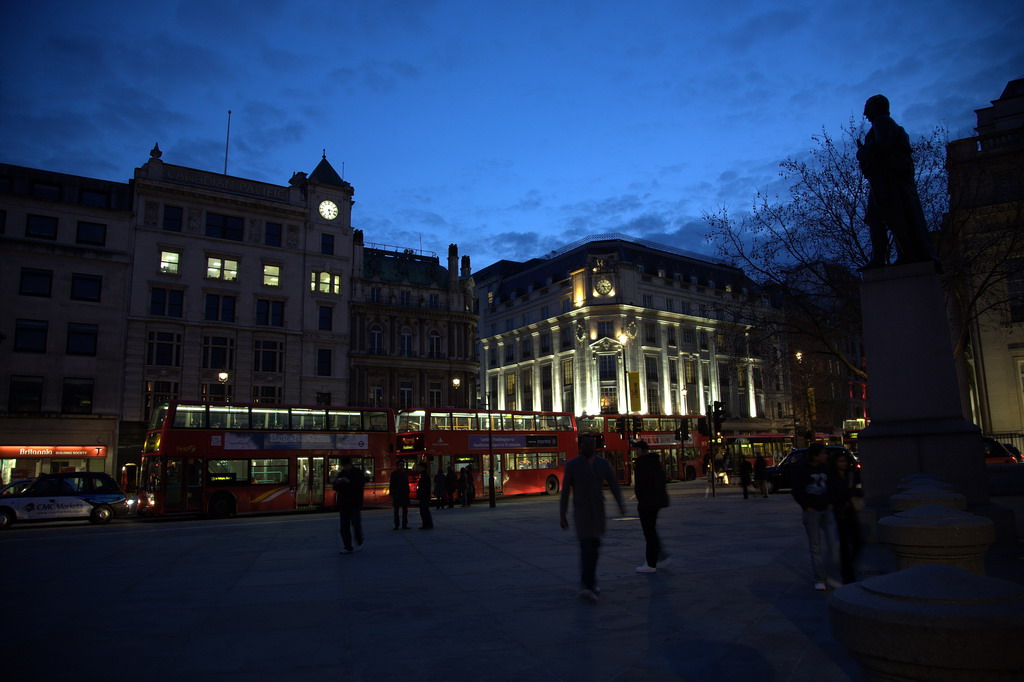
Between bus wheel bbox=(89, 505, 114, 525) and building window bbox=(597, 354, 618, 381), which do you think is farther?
building window bbox=(597, 354, 618, 381)

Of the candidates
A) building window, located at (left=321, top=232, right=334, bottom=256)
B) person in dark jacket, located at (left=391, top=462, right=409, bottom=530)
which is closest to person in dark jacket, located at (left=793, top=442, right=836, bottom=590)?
person in dark jacket, located at (left=391, top=462, right=409, bottom=530)

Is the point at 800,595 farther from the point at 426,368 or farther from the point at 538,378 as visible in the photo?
the point at 538,378

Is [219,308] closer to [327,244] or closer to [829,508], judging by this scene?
[327,244]


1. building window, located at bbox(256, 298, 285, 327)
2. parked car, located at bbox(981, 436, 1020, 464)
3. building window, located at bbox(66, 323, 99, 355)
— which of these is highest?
building window, located at bbox(256, 298, 285, 327)

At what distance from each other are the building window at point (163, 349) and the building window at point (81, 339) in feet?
9.40

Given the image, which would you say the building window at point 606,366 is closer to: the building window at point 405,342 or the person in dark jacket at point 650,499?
the building window at point 405,342

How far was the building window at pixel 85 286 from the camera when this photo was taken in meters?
40.0

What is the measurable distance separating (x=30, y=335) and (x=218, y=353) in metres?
10.1

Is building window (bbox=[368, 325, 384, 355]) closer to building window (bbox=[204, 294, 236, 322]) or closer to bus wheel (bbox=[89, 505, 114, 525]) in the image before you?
building window (bbox=[204, 294, 236, 322])

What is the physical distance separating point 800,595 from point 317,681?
5.01 m

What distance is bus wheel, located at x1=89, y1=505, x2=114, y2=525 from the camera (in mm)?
22672

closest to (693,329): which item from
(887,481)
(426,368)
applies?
(426,368)

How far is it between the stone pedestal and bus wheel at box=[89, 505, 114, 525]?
23497 millimetres

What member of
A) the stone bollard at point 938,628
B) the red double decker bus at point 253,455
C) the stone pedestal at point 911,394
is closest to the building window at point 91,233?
the red double decker bus at point 253,455
